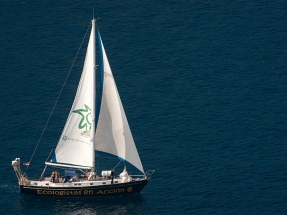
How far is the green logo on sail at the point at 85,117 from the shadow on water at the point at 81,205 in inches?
395

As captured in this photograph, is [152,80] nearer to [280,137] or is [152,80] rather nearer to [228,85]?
[228,85]

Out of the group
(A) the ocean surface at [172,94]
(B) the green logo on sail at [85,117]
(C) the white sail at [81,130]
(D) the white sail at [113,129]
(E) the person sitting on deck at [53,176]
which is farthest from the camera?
(A) the ocean surface at [172,94]

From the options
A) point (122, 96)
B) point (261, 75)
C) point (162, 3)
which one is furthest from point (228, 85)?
point (162, 3)

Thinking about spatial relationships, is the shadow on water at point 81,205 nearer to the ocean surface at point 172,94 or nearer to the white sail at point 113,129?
the ocean surface at point 172,94

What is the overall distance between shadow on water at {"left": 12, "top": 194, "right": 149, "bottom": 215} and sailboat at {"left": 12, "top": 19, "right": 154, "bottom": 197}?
894 millimetres

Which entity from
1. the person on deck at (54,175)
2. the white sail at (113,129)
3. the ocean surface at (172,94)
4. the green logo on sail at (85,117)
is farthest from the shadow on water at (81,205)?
the green logo on sail at (85,117)

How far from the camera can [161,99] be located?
536ft

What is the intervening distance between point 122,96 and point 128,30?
22880 mm

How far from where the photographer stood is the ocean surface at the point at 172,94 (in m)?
138

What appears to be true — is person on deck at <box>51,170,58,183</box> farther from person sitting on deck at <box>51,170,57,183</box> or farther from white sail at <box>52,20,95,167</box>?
white sail at <box>52,20,95,167</box>

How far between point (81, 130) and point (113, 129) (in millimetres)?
4521

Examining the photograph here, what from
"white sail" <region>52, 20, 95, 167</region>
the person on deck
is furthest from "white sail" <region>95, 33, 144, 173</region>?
the person on deck

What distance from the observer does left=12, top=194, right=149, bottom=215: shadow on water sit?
135 m

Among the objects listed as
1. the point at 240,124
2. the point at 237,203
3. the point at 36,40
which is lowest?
the point at 237,203
